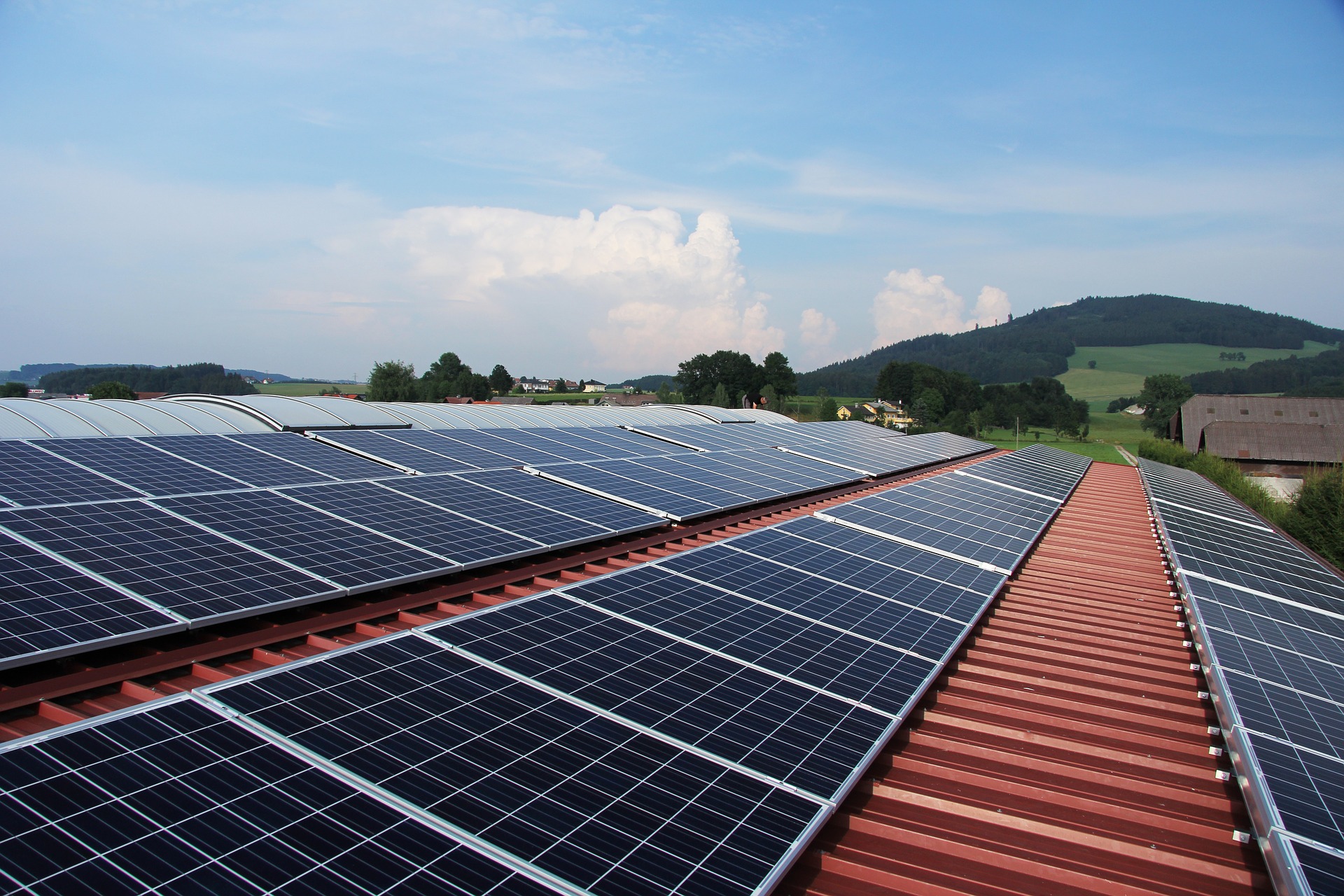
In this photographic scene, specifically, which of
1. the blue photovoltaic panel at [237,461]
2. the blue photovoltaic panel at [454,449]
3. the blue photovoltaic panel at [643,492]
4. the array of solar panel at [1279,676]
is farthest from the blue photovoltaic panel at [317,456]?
the array of solar panel at [1279,676]

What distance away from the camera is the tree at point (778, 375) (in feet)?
566

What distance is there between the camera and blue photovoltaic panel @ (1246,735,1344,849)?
583cm

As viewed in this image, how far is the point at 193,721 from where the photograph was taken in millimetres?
5543

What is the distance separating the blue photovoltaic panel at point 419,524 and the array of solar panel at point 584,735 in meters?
2.49

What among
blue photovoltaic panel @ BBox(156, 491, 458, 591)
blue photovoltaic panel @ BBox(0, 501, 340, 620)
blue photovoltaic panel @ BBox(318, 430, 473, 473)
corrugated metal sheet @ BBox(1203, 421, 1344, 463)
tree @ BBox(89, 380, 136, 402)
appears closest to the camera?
blue photovoltaic panel @ BBox(0, 501, 340, 620)

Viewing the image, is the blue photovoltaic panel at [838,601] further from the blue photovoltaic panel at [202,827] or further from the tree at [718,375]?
the tree at [718,375]

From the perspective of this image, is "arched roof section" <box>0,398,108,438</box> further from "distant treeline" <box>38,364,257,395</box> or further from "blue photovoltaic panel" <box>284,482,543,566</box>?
"distant treeline" <box>38,364,257,395</box>

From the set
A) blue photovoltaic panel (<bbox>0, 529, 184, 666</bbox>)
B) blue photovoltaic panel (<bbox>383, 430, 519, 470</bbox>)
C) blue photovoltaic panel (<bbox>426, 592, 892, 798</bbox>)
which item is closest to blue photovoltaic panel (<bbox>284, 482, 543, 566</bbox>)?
blue photovoltaic panel (<bbox>426, 592, 892, 798</bbox>)

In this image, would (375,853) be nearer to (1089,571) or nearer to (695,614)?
(695,614)

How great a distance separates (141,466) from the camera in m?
14.4

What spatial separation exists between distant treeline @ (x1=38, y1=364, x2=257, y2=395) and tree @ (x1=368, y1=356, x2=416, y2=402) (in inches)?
1712

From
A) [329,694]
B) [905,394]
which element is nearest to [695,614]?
[329,694]

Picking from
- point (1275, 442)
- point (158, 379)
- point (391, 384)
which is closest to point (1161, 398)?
point (1275, 442)

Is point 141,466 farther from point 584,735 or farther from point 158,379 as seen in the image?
point 158,379
